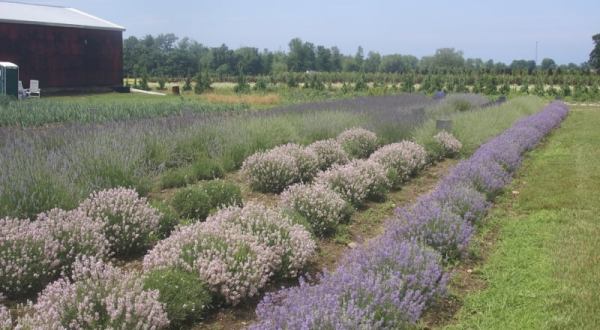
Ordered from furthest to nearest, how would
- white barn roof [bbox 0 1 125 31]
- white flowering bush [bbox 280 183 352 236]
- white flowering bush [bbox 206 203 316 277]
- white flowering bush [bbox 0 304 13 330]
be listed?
1. white barn roof [bbox 0 1 125 31]
2. white flowering bush [bbox 280 183 352 236]
3. white flowering bush [bbox 206 203 316 277]
4. white flowering bush [bbox 0 304 13 330]

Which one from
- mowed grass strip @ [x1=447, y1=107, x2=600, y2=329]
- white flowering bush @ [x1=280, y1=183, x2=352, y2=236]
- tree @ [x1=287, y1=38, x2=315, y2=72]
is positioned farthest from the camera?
tree @ [x1=287, y1=38, x2=315, y2=72]

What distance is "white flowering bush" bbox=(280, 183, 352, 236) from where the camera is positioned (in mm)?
5199

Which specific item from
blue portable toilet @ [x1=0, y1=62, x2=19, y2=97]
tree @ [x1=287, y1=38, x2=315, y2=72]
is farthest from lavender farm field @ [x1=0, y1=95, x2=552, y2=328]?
tree @ [x1=287, y1=38, x2=315, y2=72]

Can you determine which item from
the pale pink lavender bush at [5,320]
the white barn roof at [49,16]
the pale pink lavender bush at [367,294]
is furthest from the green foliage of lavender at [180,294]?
the white barn roof at [49,16]

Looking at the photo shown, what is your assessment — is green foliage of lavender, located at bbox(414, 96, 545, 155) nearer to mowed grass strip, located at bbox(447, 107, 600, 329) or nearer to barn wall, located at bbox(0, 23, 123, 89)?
mowed grass strip, located at bbox(447, 107, 600, 329)

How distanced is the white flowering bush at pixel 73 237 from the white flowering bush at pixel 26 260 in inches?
2.2

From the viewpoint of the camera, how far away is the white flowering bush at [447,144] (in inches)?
387

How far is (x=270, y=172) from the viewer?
675 centimetres

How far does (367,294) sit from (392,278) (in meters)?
0.26

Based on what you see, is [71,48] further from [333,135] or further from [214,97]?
[333,135]

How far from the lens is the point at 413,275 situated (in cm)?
350

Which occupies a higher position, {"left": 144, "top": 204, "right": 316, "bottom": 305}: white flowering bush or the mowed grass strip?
{"left": 144, "top": 204, "right": 316, "bottom": 305}: white flowering bush

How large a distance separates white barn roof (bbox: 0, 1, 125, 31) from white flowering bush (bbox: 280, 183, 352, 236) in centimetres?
2640

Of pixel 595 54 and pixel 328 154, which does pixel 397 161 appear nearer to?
pixel 328 154
